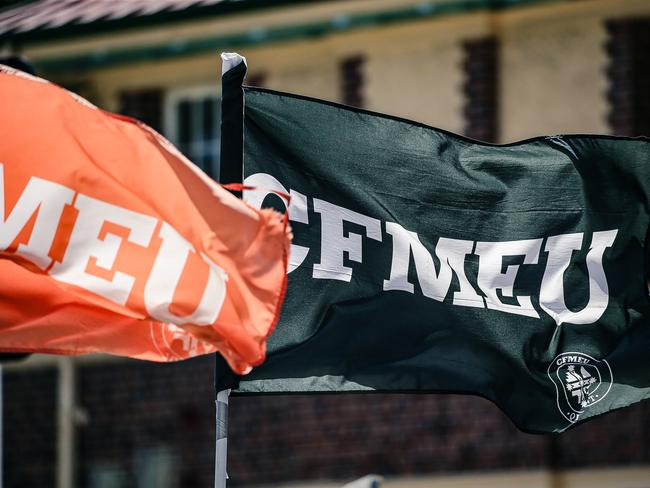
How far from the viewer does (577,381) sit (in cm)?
1119

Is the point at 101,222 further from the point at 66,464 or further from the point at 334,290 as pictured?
the point at 66,464

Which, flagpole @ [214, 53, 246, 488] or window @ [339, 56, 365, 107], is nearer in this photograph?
flagpole @ [214, 53, 246, 488]

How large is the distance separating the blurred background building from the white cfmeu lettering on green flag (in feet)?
23.2

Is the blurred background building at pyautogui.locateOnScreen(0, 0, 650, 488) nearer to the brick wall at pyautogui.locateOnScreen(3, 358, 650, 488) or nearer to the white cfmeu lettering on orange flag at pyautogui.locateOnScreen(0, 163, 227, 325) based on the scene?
the brick wall at pyautogui.locateOnScreen(3, 358, 650, 488)

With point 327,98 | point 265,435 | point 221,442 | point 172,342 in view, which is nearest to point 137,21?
point 327,98

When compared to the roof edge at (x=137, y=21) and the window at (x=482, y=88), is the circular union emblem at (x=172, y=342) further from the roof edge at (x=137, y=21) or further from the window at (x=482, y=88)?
the roof edge at (x=137, y=21)

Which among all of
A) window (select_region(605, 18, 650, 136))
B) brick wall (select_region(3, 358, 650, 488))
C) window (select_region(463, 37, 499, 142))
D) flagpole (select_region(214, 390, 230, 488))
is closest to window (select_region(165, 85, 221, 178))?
brick wall (select_region(3, 358, 650, 488))

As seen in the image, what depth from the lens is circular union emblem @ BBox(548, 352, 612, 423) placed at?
11.1 meters

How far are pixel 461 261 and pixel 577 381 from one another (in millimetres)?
842

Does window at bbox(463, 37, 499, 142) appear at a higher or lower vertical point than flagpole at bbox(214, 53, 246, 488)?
higher

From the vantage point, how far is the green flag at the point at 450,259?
35.2 feet

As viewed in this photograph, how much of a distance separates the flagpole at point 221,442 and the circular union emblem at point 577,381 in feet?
5.74

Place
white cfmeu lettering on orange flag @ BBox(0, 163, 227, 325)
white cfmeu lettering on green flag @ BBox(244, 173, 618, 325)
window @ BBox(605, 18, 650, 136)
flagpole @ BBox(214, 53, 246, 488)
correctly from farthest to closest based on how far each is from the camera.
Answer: window @ BBox(605, 18, 650, 136) → white cfmeu lettering on green flag @ BBox(244, 173, 618, 325) → flagpole @ BBox(214, 53, 246, 488) → white cfmeu lettering on orange flag @ BBox(0, 163, 227, 325)

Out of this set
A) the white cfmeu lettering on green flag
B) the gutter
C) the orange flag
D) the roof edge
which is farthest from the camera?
the roof edge
